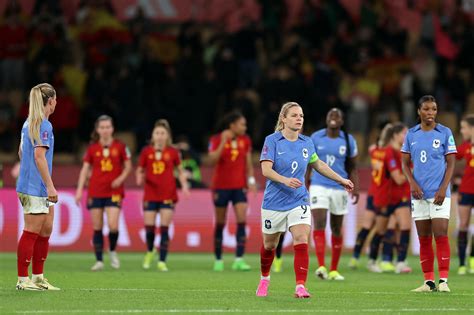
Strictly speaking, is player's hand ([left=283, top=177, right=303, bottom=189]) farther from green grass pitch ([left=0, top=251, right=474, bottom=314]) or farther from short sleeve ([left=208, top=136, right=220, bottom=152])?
short sleeve ([left=208, top=136, right=220, bottom=152])

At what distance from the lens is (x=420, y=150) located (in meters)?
15.0

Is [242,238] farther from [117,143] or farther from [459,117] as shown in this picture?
[459,117]

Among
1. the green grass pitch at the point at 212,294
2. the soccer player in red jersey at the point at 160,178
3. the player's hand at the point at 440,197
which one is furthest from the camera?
the soccer player in red jersey at the point at 160,178

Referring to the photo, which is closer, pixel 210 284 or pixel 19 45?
pixel 210 284

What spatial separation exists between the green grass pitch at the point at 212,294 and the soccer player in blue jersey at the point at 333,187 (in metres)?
0.63

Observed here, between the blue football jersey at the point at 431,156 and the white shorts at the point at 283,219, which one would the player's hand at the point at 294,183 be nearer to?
the white shorts at the point at 283,219

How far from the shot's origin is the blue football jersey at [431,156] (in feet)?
49.0

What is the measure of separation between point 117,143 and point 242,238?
266 cm

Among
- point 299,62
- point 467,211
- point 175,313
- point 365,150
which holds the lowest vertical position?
point 175,313

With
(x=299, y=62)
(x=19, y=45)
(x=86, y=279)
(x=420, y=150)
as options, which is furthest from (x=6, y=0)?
(x=420, y=150)

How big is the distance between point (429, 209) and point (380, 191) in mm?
5204

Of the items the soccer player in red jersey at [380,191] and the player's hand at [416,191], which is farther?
the soccer player in red jersey at [380,191]

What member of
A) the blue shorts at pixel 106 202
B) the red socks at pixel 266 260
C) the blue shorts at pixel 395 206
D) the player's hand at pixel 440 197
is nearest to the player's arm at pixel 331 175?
the red socks at pixel 266 260

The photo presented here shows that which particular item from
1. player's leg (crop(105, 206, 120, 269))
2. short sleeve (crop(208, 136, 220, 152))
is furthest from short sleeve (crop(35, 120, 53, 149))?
short sleeve (crop(208, 136, 220, 152))
